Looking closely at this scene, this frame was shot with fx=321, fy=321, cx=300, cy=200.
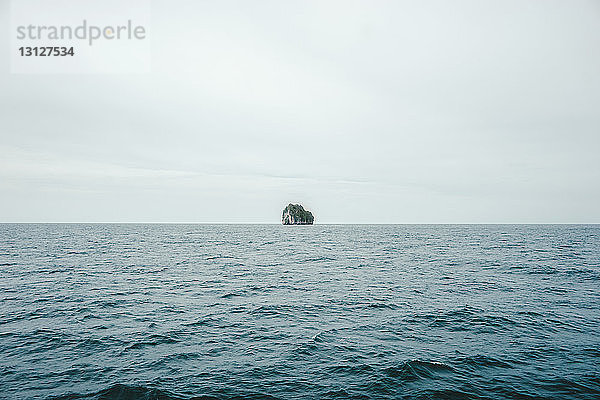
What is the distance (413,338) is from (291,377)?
7.45 metres

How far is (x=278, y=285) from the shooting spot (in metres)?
30.0

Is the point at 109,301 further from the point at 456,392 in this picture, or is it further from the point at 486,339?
the point at 486,339

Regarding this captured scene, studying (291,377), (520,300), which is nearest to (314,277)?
(520,300)

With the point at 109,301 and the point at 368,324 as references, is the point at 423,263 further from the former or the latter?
the point at 109,301

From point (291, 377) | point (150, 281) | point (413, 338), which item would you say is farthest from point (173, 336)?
point (150, 281)

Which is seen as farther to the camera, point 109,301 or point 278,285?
point 278,285

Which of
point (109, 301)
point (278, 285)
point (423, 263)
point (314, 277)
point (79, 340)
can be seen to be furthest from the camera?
point (423, 263)

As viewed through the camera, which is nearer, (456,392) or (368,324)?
(456,392)

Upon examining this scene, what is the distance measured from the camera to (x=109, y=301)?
2339 centimetres

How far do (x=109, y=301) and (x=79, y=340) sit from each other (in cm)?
834

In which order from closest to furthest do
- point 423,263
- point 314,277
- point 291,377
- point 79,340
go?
1. point 291,377
2. point 79,340
3. point 314,277
4. point 423,263

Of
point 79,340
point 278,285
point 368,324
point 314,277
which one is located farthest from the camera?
point 314,277

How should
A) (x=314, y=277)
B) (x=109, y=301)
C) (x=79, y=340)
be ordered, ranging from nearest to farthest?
(x=79, y=340) < (x=109, y=301) < (x=314, y=277)

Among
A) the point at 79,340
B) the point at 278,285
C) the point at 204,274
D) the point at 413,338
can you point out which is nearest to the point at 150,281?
the point at 204,274
